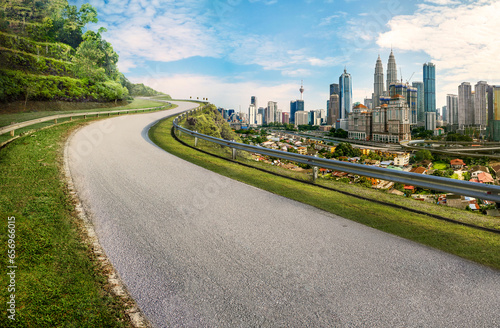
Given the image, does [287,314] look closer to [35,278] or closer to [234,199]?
[35,278]

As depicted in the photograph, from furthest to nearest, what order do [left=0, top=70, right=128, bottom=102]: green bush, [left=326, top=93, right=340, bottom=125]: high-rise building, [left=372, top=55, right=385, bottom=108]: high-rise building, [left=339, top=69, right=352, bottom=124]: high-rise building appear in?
[left=372, top=55, right=385, bottom=108]: high-rise building
[left=326, top=93, right=340, bottom=125]: high-rise building
[left=339, top=69, right=352, bottom=124]: high-rise building
[left=0, top=70, right=128, bottom=102]: green bush

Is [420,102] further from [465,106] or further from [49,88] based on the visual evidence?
[49,88]

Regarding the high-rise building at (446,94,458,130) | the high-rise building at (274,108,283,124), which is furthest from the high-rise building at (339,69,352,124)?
the high-rise building at (446,94,458,130)

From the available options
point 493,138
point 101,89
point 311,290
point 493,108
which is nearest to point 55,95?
point 101,89

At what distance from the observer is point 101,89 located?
41656 millimetres

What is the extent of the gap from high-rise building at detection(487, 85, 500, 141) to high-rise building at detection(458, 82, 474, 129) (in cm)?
245

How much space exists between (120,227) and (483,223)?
6.43 metres

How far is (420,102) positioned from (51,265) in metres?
53.0

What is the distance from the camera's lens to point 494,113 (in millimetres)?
24406

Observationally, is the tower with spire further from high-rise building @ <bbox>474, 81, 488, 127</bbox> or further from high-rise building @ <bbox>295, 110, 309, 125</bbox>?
high-rise building @ <bbox>474, 81, 488, 127</bbox>

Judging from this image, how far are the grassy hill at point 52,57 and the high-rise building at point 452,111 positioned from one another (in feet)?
151

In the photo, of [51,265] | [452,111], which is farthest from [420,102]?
[51,265]

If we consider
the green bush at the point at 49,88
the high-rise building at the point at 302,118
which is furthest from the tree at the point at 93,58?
the high-rise building at the point at 302,118

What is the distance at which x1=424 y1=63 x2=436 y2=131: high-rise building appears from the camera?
119 ft
